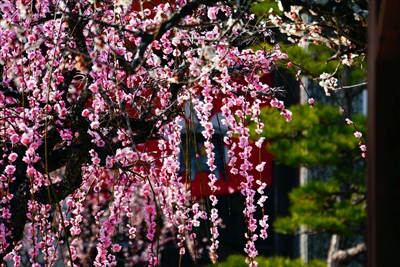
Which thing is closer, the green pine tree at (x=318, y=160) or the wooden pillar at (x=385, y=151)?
the wooden pillar at (x=385, y=151)

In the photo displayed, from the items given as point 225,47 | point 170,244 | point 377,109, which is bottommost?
point 170,244

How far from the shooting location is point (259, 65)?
365 centimetres

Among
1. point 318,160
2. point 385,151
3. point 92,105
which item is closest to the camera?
point 385,151

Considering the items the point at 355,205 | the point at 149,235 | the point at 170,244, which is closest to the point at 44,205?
the point at 149,235

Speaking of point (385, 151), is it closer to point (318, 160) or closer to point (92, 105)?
point (92, 105)

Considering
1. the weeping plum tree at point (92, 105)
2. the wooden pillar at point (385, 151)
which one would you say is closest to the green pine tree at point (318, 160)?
the weeping plum tree at point (92, 105)

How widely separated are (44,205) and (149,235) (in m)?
0.65

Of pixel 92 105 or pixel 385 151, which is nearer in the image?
pixel 385 151

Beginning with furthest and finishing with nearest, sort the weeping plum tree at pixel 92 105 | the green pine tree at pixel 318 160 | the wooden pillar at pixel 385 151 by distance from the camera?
the green pine tree at pixel 318 160 < the weeping plum tree at pixel 92 105 < the wooden pillar at pixel 385 151

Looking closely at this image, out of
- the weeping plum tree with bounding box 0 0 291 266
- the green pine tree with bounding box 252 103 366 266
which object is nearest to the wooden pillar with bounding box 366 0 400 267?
the weeping plum tree with bounding box 0 0 291 266

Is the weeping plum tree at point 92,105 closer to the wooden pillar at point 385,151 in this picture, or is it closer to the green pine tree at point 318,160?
the wooden pillar at point 385,151

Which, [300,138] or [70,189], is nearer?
[70,189]

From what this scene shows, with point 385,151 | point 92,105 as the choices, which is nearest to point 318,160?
point 92,105

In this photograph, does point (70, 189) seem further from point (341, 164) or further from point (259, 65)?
point (341, 164)
